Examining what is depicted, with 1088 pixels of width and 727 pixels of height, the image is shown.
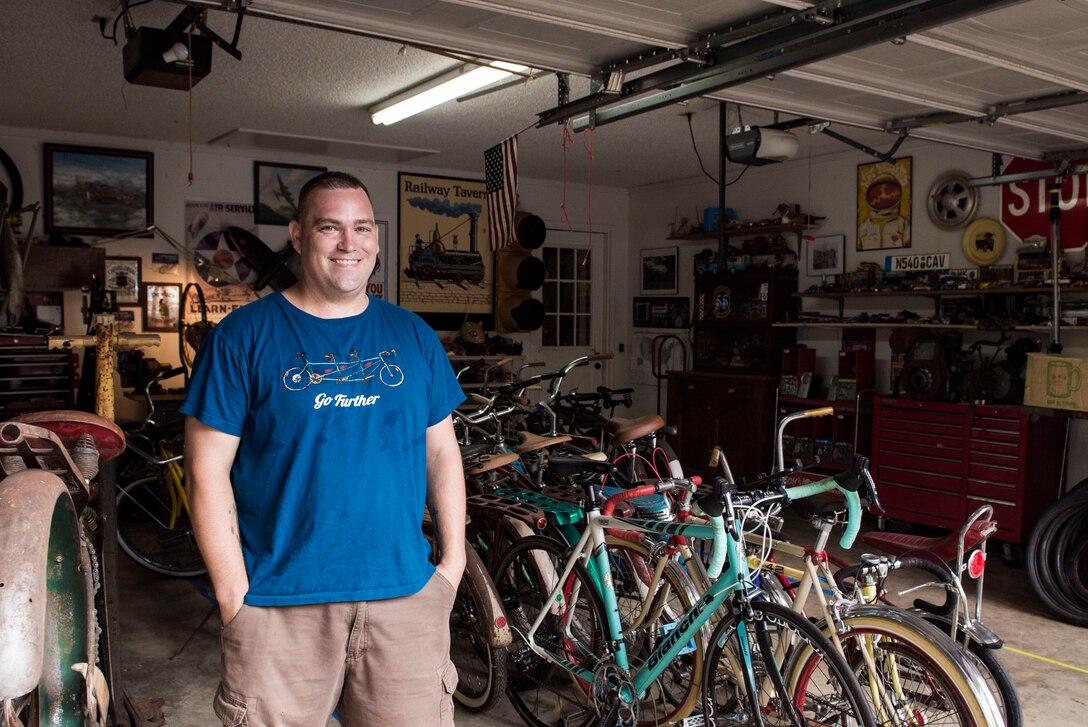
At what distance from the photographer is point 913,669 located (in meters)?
2.51

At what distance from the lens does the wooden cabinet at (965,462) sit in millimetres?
5551

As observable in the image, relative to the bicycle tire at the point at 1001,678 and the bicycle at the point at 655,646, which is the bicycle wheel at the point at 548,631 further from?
the bicycle tire at the point at 1001,678

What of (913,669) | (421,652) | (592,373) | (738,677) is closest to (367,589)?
(421,652)

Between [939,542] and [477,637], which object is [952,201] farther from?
[477,637]

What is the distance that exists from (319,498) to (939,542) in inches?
85.1

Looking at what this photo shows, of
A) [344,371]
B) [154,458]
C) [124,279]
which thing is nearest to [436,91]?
[154,458]

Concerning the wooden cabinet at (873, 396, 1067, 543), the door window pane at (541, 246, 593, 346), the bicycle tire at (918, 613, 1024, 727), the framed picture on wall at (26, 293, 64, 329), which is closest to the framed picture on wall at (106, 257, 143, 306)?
the framed picture on wall at (26, 293, 64, 329)

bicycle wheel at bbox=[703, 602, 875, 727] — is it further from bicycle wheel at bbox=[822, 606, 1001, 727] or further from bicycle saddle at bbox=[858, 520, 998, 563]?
bicycle saddle at bbox=[858, 520, 998, 563]

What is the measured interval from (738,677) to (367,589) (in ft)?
4.13

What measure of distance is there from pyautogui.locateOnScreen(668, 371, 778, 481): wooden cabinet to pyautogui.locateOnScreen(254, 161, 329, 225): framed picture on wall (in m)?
3.70

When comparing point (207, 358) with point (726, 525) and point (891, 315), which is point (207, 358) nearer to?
point (726, 525)

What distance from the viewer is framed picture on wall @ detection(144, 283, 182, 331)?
24.1 feet

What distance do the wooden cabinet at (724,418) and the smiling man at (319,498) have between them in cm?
569

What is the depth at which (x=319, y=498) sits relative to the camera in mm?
1819
